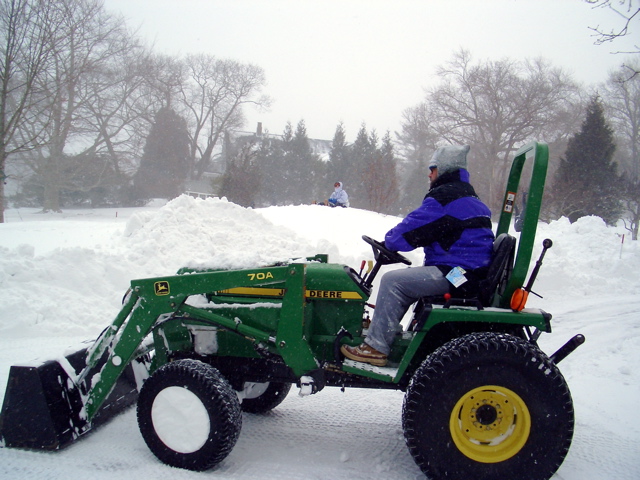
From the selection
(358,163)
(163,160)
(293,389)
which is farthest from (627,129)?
(163,160)

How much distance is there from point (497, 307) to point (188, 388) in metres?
2.10

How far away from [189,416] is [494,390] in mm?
1891

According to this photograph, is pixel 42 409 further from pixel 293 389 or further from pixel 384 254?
pixel 384 254

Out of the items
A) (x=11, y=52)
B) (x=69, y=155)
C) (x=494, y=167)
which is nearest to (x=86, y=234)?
(x=11, y=52)

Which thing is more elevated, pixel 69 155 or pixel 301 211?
pixel 69 155

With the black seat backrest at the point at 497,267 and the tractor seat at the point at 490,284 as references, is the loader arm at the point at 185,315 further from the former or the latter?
the black seat backrest at the point at 497,267

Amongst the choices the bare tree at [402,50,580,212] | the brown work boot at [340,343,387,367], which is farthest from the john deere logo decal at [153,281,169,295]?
the bare tree at [402,50,580,212]

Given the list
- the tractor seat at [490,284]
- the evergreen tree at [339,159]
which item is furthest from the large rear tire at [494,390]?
the evergreen tree at [339,159]

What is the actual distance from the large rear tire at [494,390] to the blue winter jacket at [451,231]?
0.57 metres

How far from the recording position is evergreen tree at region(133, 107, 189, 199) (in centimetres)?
3444

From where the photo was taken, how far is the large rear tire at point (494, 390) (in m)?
2.78

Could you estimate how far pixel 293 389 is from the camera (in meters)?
4.70

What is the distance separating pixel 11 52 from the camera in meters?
11.7

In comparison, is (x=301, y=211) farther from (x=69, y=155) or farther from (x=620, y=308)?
(x=69, y=155)
